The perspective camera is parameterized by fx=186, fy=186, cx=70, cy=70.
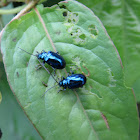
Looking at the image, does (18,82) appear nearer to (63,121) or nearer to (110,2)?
(63,121)

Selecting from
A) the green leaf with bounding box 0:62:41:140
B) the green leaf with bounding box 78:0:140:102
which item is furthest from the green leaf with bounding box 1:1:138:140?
the green leaf with bounding box 0:62:41:140

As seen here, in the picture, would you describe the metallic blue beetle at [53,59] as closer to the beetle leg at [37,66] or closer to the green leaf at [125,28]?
the beetle leg at [37,66]

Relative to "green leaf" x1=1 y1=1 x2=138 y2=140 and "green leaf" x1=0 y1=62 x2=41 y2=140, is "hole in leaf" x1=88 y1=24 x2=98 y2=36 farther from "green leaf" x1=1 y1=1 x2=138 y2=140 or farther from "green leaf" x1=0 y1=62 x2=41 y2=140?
"green leaf" x1=0 y1=62 x2=41 y2=140

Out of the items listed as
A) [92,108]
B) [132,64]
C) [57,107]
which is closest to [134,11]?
[132,64]

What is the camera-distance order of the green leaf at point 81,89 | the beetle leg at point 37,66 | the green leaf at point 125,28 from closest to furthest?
the green leaf at point 81,89
the beetle leg at point 37,66
the green leaf at point 125,28

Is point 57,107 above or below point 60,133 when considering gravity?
above

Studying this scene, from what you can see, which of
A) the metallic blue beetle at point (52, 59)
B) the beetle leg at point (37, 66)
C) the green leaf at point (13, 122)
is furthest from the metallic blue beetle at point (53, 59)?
the green leaf at point (13, 122)
